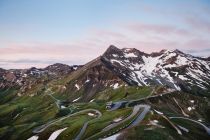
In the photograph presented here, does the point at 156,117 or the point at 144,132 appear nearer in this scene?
the point at 144,132

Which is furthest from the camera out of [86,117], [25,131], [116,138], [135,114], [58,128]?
[25,131]

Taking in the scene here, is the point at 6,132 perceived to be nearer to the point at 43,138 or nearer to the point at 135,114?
the point at 43,138

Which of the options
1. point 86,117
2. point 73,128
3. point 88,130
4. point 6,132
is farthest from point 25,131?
point 88,130

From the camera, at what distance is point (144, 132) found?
261ft

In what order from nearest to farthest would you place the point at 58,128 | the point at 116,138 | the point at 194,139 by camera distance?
the point at 116,138
the point at 194,139
the point at 58,128

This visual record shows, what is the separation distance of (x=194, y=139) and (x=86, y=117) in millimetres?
67684

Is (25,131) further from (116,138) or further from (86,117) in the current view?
(116,138)

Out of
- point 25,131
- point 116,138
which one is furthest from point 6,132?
point 116,138

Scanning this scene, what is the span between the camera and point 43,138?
128m

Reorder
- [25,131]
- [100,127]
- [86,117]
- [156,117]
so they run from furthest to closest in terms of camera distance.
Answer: [25,131]
[86,117]
[100,127]
[156,117]

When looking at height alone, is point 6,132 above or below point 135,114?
below

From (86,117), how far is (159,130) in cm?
7280

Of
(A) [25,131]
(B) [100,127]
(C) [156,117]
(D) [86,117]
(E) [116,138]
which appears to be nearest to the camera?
(E) [116,138]

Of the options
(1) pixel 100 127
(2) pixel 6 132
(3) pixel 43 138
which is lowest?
(2) pixel 6 132
